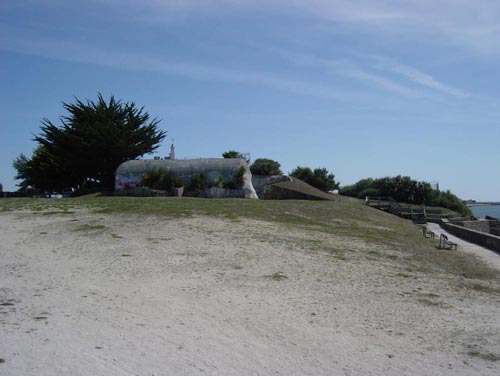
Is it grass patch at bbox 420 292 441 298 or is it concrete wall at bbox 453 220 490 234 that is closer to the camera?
grass patch at bbox 420 292 441 298

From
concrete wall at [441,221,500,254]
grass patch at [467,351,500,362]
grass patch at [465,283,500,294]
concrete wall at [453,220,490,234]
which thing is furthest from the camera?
concrete wall at [453,220,490,234]

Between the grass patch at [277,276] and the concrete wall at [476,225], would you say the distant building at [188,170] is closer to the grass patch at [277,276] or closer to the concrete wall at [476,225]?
the concrete wall at [476,225]

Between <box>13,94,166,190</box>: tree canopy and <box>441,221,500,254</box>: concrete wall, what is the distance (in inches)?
1127

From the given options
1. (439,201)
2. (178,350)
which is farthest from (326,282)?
(439,201)

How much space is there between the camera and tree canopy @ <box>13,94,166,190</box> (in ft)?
145

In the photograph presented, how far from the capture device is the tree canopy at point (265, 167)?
201ft

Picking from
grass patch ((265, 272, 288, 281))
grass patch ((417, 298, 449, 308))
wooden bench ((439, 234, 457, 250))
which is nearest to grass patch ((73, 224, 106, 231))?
grass patch ((265, 272, 288, 281))

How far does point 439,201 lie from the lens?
2694 inches

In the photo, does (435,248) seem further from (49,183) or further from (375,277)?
(49,183)

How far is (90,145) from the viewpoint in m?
43.8

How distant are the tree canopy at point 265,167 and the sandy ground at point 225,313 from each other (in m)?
46.1

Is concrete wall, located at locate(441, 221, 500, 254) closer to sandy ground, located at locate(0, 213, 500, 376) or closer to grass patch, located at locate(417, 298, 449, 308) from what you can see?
sandy ground, located at locate(0, 213, 500, 376)

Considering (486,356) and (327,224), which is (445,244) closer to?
(327,224)

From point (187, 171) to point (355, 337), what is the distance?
2981 cm
